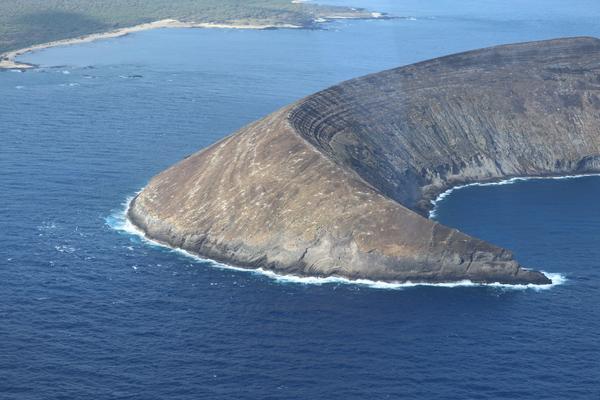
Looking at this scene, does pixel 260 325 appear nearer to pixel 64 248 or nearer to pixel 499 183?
pixel 64 248

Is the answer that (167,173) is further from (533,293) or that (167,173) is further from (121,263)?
(533,293)

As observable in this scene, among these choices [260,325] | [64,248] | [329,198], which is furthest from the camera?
[329,198]

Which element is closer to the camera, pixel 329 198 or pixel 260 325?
pixel 260 325

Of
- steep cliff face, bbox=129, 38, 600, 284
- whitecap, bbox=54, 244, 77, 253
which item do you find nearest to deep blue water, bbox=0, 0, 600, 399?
whitecap, bbox=54, 244, 77, 253

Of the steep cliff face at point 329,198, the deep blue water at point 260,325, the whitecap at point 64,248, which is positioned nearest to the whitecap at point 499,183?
the steep cliff face at point 329,198

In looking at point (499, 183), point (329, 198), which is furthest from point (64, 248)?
point (499, 183)

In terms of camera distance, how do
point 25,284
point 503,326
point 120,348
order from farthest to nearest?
point 25,284, point 503,326, point 120,348

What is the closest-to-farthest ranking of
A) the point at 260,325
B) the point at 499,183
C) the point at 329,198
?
the point at 260,325 → the point at 329,198 → the point at 499,183

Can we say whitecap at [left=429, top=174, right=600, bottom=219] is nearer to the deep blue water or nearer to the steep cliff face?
the steep cliff face

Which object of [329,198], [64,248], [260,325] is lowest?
[64,248]

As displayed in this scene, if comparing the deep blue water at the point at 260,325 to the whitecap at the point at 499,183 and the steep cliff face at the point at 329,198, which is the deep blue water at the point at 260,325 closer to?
the steep cliff face at the point at 329,198

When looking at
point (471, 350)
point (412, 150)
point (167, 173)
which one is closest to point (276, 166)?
point (167, 173)
